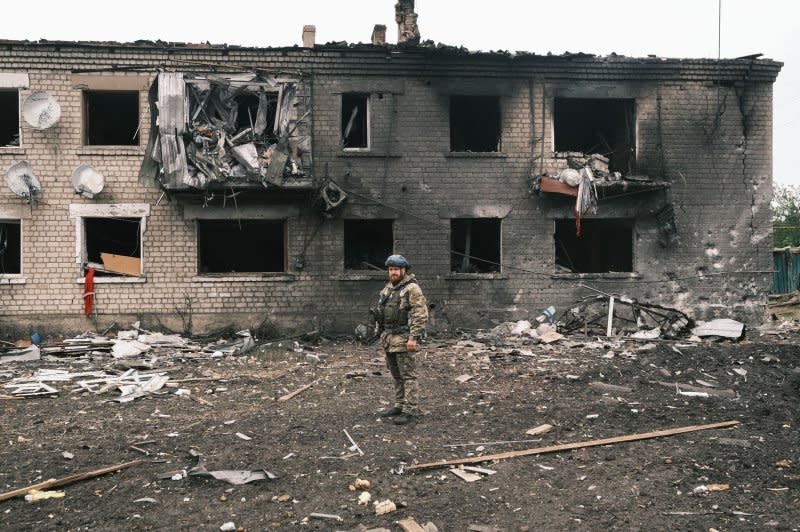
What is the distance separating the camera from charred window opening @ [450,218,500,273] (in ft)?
44.0

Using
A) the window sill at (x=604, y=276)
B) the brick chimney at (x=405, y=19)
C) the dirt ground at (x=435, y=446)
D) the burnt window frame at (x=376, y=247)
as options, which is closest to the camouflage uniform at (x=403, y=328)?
the dirt ground at (x=435, y=446)

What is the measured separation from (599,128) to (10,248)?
15459 millimetres

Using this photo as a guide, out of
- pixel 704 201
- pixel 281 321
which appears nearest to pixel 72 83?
pixel 281 321

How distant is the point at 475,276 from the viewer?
1298 cm

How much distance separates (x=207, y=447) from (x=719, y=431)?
17.3 ft

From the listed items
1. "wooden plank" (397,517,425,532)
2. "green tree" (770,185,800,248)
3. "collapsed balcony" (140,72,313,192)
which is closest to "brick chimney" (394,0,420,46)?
"collapsed balcony" (140,72,313,192)

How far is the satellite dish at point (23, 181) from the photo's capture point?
12.0 metres

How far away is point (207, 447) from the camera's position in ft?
19.0

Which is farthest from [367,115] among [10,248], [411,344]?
[10,248]

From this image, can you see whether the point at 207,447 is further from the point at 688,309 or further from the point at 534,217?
the point at 688,309

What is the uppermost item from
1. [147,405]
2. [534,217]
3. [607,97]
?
[607,97]

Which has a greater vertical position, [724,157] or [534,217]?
[724,157]

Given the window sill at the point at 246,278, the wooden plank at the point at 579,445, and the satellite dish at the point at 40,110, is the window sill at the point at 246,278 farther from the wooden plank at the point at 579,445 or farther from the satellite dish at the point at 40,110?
the wooden plank at the point at 579,445

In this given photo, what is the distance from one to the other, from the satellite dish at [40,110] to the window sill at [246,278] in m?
4.38
